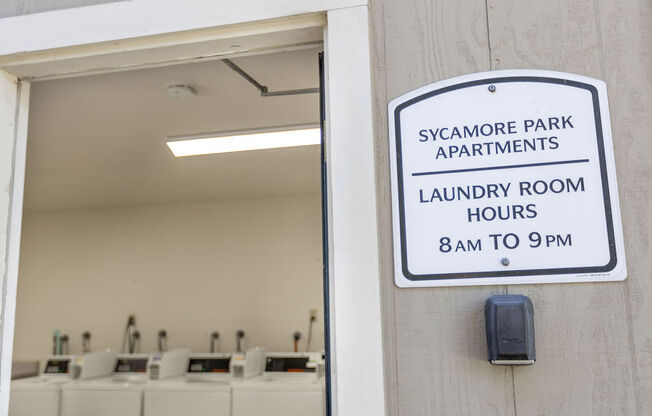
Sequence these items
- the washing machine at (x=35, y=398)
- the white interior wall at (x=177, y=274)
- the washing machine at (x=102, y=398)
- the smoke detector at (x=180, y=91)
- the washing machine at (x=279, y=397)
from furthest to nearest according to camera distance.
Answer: the white interior wall at (x=177, y=274) < the washing machine at (x=35, y=398) < the washing machine at (x=102, y=398) < the washing machine at (x=279, y=397) < the smoke detector at (x=180, y=91)

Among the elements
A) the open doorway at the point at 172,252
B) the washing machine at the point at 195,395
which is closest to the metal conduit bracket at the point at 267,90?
the open doorway at the point at 172,252

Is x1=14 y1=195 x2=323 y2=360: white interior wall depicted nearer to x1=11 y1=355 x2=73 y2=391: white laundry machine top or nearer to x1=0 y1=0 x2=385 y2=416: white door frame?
x1=11 y1=355 x2=73 y2=391: white laundry machine top

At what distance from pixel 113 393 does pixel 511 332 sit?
13.5 ft

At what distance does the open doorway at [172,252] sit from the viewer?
4.66 meters

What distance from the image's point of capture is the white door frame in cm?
123

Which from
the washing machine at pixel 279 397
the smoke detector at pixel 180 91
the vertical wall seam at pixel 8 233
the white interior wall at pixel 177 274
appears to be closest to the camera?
the vertical wall seam at pixel 8 233

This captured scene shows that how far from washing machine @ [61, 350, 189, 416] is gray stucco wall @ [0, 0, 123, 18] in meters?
3.52

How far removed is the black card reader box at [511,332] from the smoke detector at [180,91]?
2.17 m

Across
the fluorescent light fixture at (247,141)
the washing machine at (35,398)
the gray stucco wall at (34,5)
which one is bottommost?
the washing machine at (35,398)

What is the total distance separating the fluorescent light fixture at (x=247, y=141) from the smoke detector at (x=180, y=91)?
0.54 m

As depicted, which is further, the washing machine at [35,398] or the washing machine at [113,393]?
the washing machine at [35,398]

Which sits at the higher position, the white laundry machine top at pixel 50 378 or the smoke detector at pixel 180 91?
the smoke detector at pixel 180 91

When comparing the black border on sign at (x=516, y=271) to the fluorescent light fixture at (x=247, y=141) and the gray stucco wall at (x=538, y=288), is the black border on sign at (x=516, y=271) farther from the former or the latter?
the fluorescent light fixture at (x=247, y=141)

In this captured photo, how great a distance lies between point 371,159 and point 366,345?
16.6 inches
